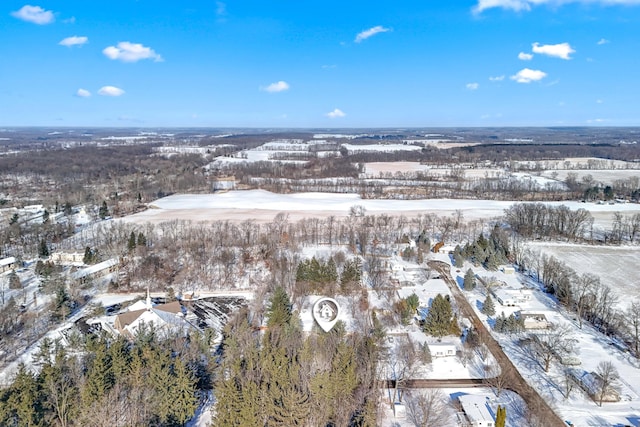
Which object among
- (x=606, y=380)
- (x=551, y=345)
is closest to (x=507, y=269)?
(x=551, y=345)

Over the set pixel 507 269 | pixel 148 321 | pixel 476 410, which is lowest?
pixel 476 410

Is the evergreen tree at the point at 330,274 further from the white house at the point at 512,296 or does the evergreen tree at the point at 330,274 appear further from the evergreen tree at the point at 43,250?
the evergreen tree at the point at 43,250

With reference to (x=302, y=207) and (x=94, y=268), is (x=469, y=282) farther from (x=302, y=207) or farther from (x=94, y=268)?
Result: (x=302, y=207)

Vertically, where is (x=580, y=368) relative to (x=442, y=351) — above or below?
below

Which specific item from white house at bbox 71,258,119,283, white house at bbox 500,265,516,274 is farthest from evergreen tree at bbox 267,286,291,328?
white house at bbox 500,265,516,274

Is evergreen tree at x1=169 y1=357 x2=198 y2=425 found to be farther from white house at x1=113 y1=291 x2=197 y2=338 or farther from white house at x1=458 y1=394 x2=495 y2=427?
white house at x1=458 y1=394 x2=495 y2=427

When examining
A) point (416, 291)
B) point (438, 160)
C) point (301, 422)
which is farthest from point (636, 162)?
point (301, 422)

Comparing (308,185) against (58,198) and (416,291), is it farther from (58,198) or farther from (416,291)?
(416,291)

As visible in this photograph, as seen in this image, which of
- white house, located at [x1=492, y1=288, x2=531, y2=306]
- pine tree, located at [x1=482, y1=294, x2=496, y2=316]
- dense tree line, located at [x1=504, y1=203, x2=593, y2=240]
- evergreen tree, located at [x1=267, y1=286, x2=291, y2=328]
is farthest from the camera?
dense tree line, located at [x1=504, y1=203, x2=593, y2=240]
